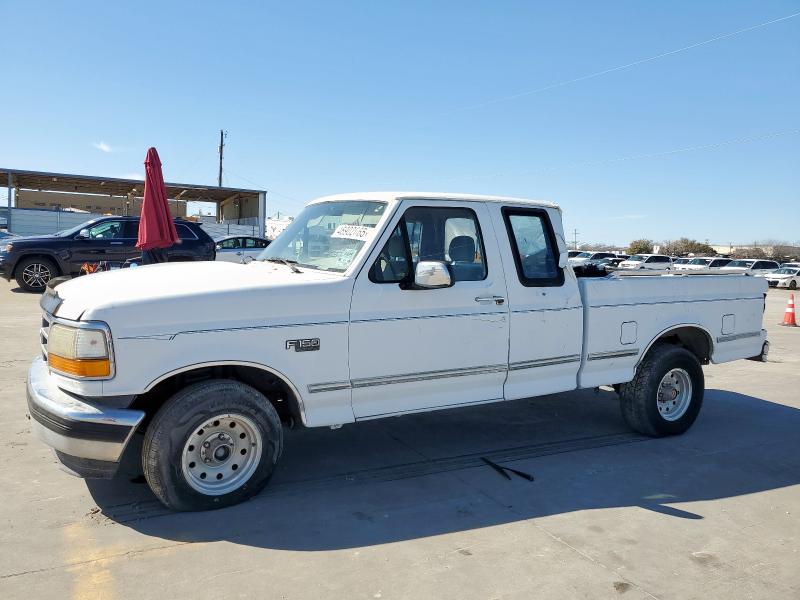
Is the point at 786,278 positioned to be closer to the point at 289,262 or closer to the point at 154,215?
the point at 154,215

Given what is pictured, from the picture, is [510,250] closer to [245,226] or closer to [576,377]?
[576,377]

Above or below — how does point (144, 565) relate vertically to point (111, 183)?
below

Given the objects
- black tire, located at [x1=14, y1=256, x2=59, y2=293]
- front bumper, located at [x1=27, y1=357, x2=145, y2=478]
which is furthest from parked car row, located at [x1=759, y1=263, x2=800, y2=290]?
front bumper, located at [x1=27, y1=357, x2=145, y2=478]

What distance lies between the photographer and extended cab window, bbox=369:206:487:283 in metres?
4.34

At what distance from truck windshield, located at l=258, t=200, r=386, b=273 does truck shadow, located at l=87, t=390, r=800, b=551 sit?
1524 millimetres

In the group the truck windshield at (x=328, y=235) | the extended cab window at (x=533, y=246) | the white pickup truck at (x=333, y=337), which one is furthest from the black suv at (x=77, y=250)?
the extended cab window at (x=533, y=246)

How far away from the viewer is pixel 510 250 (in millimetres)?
4887

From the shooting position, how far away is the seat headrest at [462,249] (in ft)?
15.5

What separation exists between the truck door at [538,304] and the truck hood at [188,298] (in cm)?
144

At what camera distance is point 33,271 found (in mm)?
14797

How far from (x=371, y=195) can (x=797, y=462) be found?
4.12m

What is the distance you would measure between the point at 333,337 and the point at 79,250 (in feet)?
Result: 42.0

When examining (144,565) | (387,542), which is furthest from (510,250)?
(144,565)

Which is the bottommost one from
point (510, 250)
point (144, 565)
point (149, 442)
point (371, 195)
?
point (144, 565)
